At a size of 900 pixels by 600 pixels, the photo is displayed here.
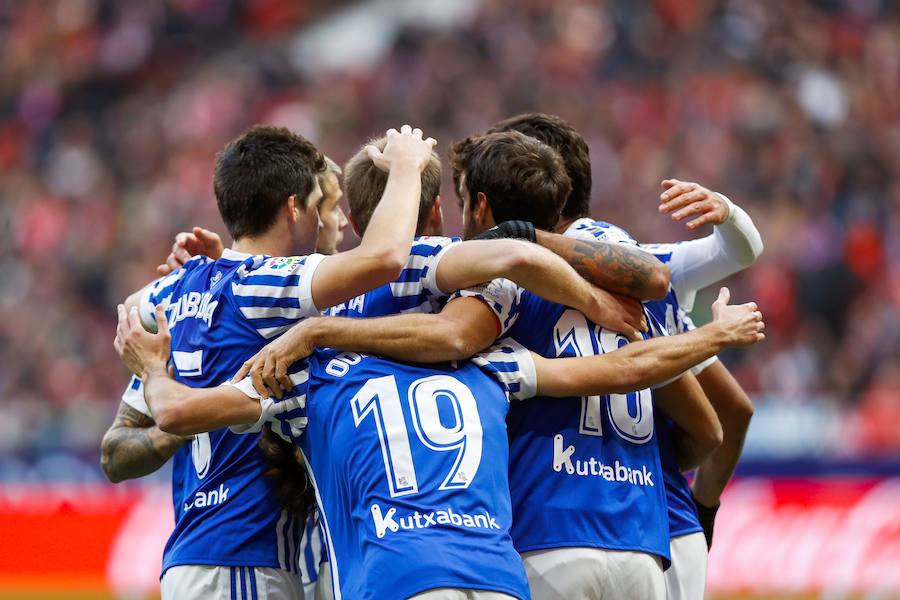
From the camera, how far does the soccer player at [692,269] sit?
15.7 feet

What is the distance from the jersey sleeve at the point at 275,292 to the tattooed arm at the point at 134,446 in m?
0.65

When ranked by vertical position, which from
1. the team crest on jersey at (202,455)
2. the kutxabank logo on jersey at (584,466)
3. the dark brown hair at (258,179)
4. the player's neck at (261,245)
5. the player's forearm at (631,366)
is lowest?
the kutxabank logo on jersey at (584,466)

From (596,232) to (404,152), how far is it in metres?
0.77

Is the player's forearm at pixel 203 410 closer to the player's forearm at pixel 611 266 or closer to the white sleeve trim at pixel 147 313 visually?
the white sleeve trim at pixel 147 313

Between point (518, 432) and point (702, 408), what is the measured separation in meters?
0.77

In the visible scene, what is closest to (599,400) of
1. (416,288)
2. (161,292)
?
(416,288)

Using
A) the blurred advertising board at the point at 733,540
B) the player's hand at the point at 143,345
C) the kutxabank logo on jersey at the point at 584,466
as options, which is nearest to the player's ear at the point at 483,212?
the kutxabank logo on jersey at the point at 584,466

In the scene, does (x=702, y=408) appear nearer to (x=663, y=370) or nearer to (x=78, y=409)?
(x=663, y=370)

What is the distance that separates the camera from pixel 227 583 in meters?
4.33

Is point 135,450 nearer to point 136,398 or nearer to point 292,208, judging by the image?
point 136,398

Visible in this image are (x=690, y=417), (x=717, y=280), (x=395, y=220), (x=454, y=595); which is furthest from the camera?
(x=717, y=280)

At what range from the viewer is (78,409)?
1419 centimetres

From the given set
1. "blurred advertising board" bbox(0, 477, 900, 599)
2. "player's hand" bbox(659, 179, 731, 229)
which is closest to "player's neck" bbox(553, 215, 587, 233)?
"player's hand" bbox(659, 179, 731, 229)

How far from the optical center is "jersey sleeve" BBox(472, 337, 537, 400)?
13.6 ft
